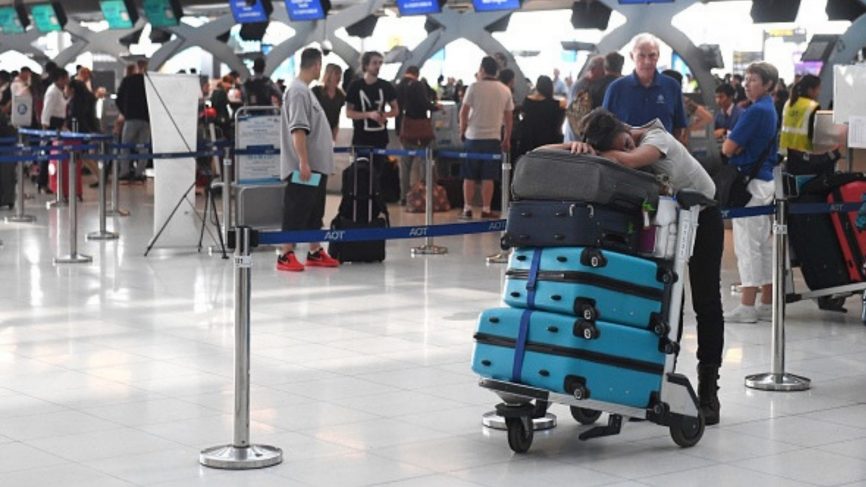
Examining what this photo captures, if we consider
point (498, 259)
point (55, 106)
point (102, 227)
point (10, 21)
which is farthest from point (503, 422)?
point (10, 21)

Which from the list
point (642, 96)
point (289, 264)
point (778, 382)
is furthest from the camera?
point (289, 264)

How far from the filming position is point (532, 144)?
1552 cm

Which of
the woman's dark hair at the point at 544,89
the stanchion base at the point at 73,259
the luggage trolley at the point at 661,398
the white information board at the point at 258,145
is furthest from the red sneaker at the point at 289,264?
the luggage trolley at the point at 661,398

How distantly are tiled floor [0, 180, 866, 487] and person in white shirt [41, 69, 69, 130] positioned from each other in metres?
8.66

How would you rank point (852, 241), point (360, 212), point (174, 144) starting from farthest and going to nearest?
point (174, 144), point (360, 212), point (852, 241)

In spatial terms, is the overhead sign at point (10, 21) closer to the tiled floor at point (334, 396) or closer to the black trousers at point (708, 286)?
the tiled floor at point (334, 396)

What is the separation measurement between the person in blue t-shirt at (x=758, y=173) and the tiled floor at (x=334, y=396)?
31cm

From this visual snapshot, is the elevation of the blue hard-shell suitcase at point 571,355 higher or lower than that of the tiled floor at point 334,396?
higher

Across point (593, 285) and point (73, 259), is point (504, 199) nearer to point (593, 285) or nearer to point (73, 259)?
point (73, 259)

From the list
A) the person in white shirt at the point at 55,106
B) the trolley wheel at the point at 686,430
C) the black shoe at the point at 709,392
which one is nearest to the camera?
the trolley wheel at the point at 686,430

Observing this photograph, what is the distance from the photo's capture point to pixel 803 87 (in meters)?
10.9

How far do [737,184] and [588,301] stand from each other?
3.83m

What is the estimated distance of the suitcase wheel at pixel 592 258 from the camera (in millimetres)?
5984

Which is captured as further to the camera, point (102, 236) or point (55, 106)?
point (55, 106)
